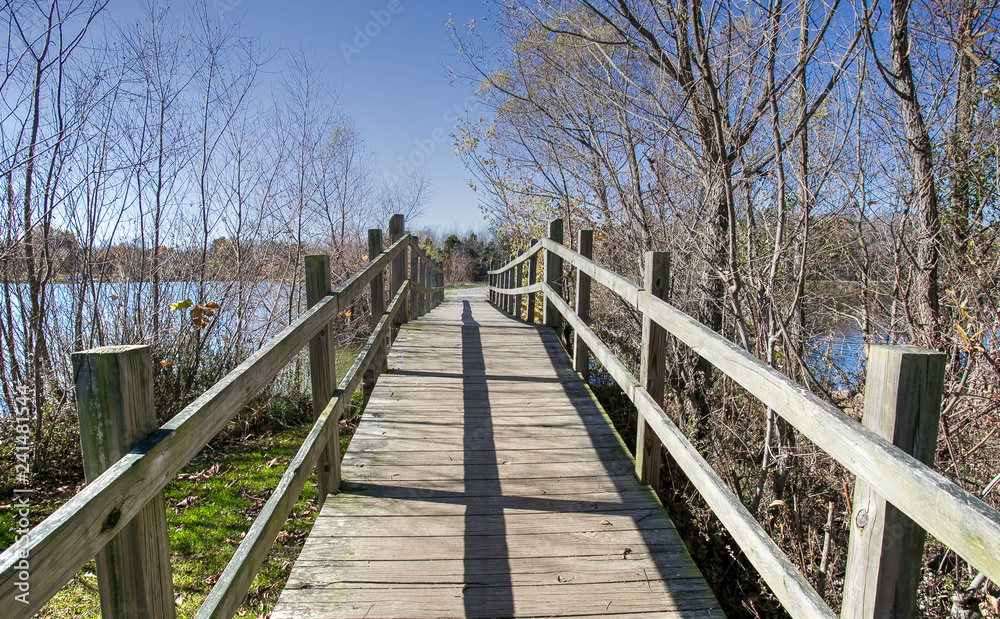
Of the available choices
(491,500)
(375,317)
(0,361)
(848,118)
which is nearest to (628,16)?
(848,118)

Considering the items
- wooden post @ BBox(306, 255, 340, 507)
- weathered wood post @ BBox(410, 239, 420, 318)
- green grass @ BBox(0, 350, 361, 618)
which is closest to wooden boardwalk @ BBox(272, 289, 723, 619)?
wooden post @ BBox(306, 255, 340, 507)

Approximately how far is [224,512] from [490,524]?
336cm

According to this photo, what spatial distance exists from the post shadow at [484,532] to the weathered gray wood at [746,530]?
848 millimetres

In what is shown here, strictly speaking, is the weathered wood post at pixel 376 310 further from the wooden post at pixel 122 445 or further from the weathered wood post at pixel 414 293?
the wooden post at pixel 122 445

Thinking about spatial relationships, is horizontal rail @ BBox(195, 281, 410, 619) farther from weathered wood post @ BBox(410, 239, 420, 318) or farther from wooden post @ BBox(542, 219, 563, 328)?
weathered wood post @ BBox(410, 239, 420, 318)

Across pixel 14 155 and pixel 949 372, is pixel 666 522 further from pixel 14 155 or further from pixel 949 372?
pixel 14 155

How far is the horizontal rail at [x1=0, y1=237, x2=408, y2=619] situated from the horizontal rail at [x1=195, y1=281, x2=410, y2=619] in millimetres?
384

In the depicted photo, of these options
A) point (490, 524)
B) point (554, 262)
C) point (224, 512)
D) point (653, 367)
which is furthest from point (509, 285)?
point (490, 524)

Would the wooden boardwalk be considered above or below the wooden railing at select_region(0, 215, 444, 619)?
below

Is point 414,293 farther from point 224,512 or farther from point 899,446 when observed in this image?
point 899,446

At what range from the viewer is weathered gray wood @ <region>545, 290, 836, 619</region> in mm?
1403

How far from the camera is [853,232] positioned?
3898 millimetres

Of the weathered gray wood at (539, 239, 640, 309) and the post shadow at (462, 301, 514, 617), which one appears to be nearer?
the post shadow at (462, 301, 514, 617)

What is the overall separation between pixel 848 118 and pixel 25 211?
665 cm
